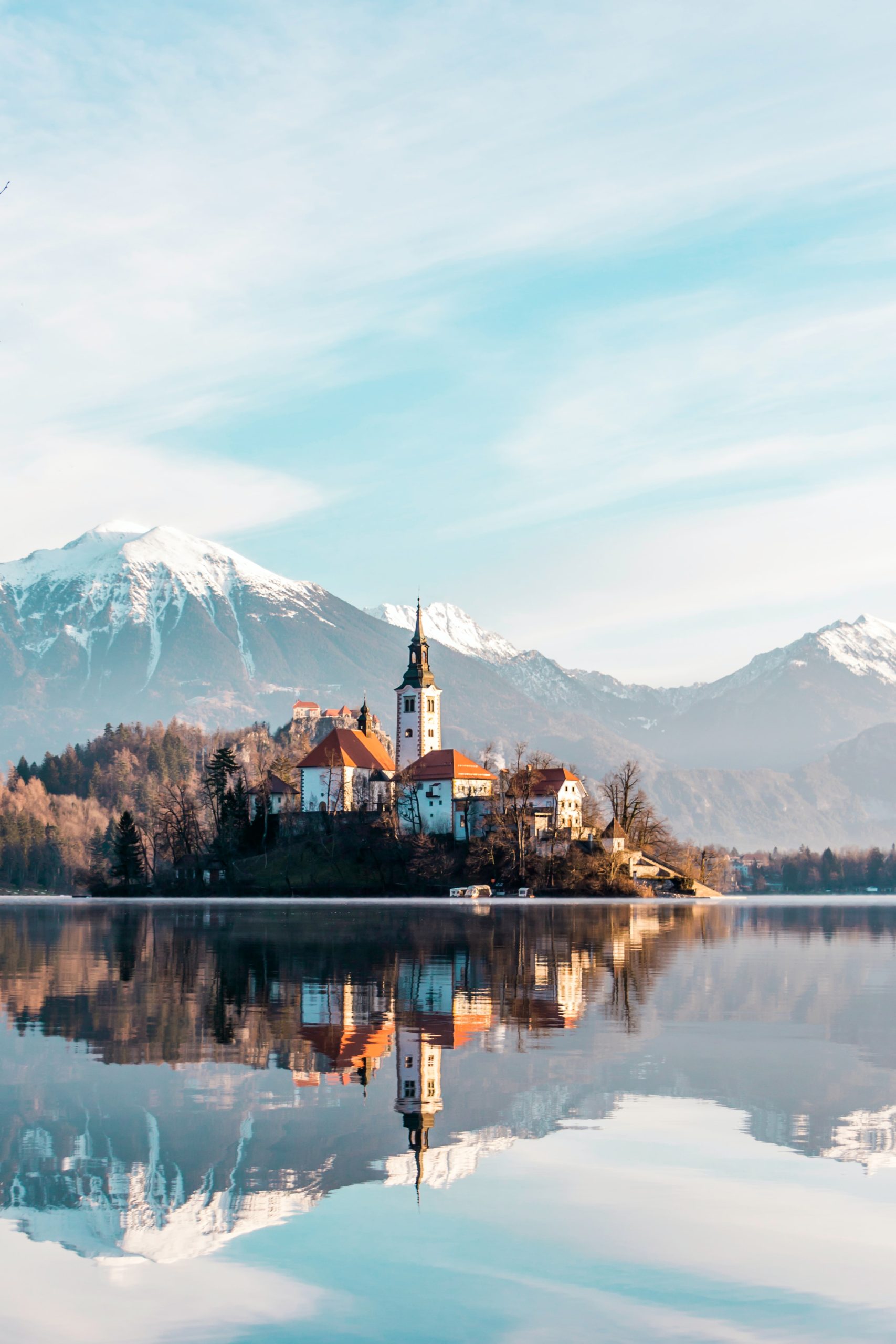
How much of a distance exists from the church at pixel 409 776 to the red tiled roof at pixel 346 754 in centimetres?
10

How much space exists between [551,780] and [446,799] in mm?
14024

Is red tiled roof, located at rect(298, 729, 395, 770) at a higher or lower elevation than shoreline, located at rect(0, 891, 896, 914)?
higher

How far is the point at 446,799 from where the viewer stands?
580 feet

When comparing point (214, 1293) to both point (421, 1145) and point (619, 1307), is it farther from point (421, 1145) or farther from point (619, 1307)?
point (421, 1145)

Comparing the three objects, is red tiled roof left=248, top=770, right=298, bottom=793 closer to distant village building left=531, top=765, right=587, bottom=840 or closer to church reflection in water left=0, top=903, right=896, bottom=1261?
distant village building left=531, top=765, right=587, bottom=840

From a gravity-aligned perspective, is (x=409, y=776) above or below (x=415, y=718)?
below

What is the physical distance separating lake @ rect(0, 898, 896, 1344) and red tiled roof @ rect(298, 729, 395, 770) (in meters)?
141

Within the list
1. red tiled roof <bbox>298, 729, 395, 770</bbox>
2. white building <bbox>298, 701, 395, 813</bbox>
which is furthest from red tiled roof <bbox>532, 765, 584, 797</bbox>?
red tiled roof <bbox>298, 729, 395, 770</bbox>

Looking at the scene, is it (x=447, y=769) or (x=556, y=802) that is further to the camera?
(x=447, y=769)

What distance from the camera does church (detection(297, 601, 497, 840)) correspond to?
17588 cm

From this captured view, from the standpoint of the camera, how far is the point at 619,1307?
15055 mm

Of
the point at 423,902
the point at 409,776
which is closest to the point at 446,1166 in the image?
the point at 423,902

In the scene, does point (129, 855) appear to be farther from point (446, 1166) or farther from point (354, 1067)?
point (446, 1166)

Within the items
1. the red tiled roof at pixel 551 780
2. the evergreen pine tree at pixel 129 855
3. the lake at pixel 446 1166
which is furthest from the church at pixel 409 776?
the lake at pixel 446 1166
